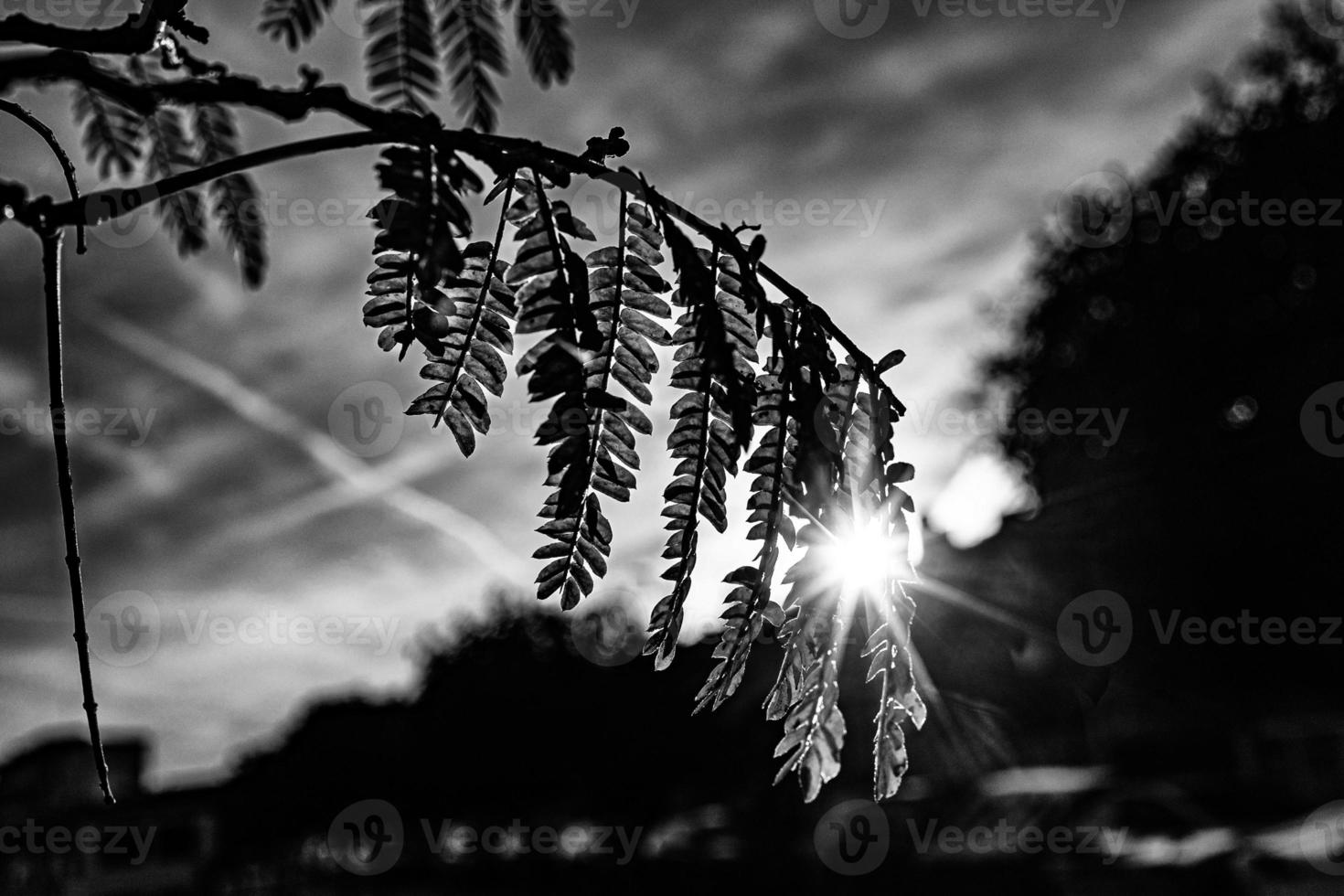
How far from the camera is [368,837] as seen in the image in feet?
93.4

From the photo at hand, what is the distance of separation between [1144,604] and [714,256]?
29.6 meters

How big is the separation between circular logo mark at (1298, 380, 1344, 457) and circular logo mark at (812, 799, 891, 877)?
15.2 metres

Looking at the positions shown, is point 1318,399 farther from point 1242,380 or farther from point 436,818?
point 436,818

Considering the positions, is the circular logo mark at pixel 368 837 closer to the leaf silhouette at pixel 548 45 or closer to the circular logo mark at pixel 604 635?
the circular logo mark at pixel 604 635

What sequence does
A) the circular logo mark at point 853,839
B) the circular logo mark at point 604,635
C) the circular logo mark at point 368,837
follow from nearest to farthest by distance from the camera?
the circular logo mark at point 853,839 → the circular logo mark at point 368,837 → the circular logo mark at point 604,635

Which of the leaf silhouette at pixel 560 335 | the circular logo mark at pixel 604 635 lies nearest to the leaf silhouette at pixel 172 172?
→ the leaf silhouette at pixel 560 335

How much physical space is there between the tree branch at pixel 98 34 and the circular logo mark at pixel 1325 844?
48.7ft

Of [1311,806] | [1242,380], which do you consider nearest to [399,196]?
[1311,806]

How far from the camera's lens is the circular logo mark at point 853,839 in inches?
607

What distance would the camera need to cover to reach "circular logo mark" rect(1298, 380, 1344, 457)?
75.2 ft

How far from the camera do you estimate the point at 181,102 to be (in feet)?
2.85

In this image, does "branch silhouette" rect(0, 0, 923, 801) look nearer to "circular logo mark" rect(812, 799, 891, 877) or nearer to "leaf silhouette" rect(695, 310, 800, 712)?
"leaf silhouette" rect(695, 310, 800, 712)

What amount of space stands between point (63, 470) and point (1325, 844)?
→ 606 inches

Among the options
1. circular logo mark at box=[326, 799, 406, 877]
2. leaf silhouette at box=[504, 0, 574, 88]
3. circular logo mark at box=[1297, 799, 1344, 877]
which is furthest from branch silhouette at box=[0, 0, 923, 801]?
circular logo mark at box=[326, 799, 406, 877]
